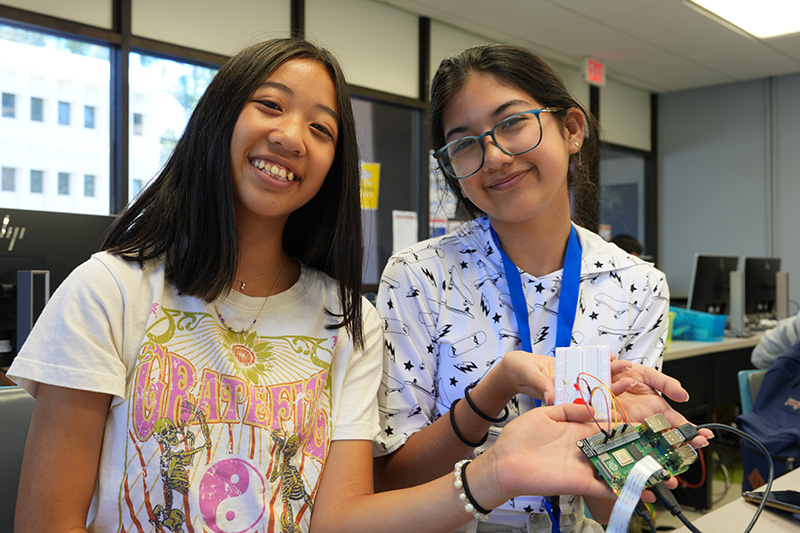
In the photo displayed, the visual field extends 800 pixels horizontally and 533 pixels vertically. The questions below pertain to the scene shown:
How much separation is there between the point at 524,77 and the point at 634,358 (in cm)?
61

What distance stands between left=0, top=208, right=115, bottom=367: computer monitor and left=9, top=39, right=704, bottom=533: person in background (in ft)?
1.74

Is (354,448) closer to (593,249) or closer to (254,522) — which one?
(254,522)

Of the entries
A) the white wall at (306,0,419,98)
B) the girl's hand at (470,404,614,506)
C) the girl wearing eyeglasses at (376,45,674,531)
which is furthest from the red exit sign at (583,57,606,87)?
the girl's hand at (470,404,614,506)

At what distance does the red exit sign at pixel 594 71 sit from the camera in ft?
17.5

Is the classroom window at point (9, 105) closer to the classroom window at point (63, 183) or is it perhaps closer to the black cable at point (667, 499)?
the classroom window at point (63, 183)

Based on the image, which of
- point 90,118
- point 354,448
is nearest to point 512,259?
point 354,448

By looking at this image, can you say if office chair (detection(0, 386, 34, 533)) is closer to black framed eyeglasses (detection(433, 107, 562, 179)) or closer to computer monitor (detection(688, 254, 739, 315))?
black framed eyeglasses (detection(433, 107, 562, 179))

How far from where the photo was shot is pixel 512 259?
1.39 meters

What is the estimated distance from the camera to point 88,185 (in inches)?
131

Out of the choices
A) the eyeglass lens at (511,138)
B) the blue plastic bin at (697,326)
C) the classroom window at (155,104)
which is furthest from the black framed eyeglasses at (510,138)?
the blue plastic bin at (697,326)

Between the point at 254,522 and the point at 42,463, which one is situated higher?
the point at 42,463

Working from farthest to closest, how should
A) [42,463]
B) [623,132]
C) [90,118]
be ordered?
[623,132], [90,118], [42,463]

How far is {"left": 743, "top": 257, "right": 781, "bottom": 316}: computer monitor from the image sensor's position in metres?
4.49

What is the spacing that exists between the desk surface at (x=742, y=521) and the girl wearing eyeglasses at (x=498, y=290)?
0.59 feet
